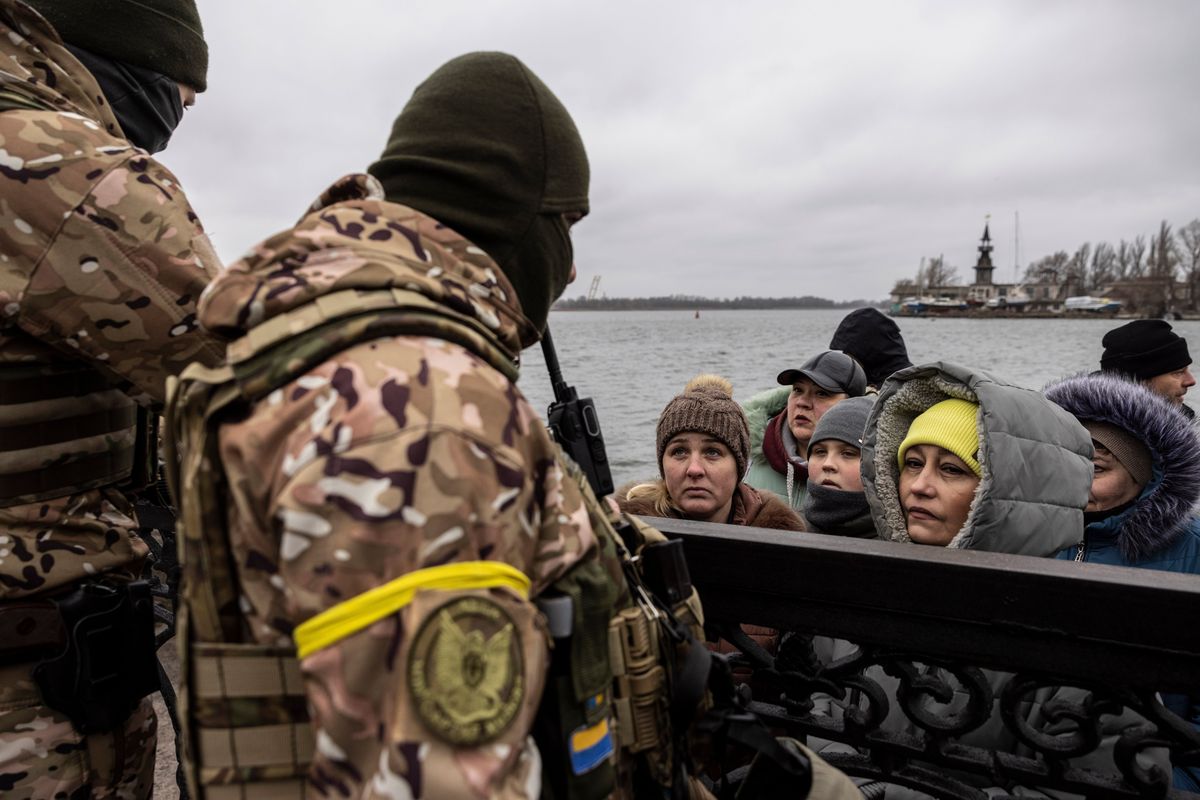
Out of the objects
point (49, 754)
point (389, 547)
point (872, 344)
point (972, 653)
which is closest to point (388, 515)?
point (389, 547)

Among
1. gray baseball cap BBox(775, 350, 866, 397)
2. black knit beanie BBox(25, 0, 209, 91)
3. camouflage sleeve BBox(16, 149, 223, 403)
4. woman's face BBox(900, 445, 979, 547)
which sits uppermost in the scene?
black knit beanie BBox(25, 0, 209, 91)

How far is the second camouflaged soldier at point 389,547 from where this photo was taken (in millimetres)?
935

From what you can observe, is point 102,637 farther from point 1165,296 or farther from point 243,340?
point 1165,296

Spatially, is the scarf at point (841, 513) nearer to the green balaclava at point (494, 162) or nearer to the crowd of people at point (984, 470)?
the crowd of people at point (984, 470)

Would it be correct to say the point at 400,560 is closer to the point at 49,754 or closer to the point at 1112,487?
the point at 49,754

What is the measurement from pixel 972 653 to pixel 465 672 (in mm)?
1535

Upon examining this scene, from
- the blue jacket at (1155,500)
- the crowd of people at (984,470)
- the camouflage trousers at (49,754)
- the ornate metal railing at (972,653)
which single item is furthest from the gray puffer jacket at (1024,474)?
the camouflage trousers at (49,754)

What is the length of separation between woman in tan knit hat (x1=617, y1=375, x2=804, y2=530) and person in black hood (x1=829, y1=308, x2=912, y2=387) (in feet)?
9.19

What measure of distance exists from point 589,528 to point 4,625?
1282 mm

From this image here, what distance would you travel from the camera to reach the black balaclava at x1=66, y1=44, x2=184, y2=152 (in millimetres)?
2048

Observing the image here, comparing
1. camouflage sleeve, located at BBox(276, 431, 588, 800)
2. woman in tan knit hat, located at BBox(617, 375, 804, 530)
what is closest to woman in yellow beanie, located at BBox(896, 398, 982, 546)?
woman in tan knit hat, located at BBox(617, 375, 804, 530)

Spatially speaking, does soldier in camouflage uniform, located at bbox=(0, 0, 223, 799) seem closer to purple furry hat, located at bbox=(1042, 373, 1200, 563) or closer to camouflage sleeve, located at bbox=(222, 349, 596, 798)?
camouflage sleeve, located at bbox=(222, 349, 596, 798)

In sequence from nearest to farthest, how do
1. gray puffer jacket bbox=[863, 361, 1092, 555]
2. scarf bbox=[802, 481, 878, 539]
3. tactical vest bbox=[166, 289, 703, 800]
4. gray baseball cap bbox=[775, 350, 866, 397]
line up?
tactical vest bbox=[166, 289, 703, 800]
gray puffer jacket bbox=[863, 361, 1092, 555]
scarf bbox=[802, 481, 878, 539]
gray baseball cap bbox=[775, 350, 866, 397]

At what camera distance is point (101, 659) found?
169 cm
